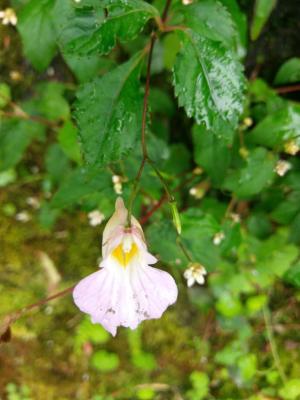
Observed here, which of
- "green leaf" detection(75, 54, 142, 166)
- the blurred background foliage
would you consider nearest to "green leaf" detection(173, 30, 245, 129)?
the blurred background foliage

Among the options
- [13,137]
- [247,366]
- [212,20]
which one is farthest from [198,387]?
[212,20]

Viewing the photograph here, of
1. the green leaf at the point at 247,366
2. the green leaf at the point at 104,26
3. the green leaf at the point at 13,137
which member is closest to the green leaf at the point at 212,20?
the green leaf at the point at 104,26

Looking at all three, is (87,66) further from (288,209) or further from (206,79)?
(288,209)

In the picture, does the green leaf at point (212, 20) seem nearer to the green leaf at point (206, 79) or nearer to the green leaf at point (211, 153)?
the green leaf at point (206, 79)

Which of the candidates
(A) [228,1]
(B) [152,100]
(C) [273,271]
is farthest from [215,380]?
(A) [228,1]

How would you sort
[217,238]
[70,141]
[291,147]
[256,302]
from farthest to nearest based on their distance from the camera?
1. [256,302]
2. [70,141]
3. [217,238]
4. [291,147]

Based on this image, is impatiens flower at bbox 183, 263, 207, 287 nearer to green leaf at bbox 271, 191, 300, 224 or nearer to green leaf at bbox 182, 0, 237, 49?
green leaf at bbox 271, 191, 300, 224
